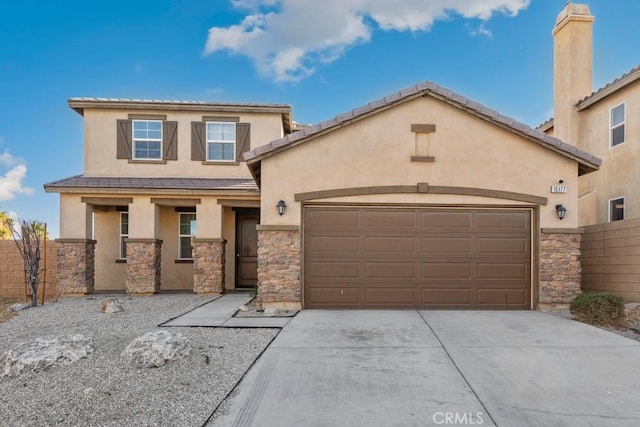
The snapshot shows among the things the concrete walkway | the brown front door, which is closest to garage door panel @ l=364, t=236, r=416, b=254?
the concrete walkway

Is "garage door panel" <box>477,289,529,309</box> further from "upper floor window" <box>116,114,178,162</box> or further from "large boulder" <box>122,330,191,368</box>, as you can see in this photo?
"upper floor window" <box>116,114,178,162</box>

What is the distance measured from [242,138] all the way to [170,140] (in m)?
2.36

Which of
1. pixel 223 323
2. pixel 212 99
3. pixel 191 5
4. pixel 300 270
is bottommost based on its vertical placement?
pixel 223 323

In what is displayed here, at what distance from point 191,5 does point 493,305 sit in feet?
44.6

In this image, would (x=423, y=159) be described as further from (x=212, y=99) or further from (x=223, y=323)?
(x=212, y=99)

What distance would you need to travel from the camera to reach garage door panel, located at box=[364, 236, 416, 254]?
960 centimetres

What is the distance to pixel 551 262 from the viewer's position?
949cm

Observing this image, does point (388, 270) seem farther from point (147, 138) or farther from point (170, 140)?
point (147, 138)

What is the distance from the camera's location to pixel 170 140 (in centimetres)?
1367

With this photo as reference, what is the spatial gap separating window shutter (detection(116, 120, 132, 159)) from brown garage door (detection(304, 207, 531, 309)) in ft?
24.4

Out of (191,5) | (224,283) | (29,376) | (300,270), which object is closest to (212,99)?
(191,5)

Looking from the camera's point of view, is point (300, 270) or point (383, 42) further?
point (383, 42)

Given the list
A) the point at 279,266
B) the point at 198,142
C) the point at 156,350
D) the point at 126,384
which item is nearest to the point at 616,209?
the point at 279,266

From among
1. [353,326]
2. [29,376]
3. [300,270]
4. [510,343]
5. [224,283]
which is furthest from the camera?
[224,283]
